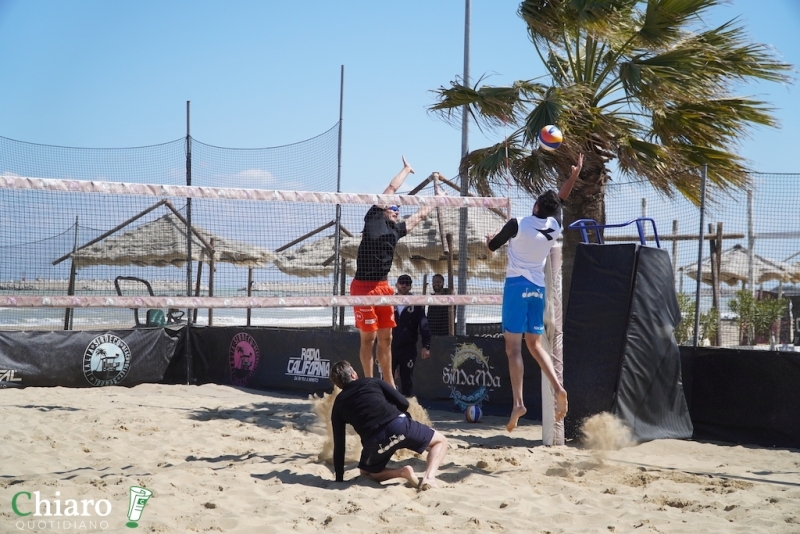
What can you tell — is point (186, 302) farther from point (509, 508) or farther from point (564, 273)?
point (564, 273)

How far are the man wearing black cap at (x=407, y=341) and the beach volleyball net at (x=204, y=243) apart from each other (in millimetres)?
942

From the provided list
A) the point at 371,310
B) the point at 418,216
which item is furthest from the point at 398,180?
the point at 371,310

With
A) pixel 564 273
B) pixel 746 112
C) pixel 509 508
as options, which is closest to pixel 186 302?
pixel 509 508

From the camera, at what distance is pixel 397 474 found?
5500 millimetres

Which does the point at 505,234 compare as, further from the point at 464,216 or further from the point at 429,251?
the point at 429,251

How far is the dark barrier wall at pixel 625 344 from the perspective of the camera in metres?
7.12

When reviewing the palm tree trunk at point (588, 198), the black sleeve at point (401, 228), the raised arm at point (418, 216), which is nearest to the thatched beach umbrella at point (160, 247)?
the palm tree trunk at point (588, 198)

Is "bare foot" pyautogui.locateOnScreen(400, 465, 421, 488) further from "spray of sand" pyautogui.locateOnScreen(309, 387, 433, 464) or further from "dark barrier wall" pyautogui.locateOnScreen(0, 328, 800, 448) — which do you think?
"dark barrier wall" pyautogui.locateOnScreen(0, 328, 800, 448)

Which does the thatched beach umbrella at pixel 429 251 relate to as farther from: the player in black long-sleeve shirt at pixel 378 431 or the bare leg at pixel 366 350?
the player in black long-sleeve shirt at pixel 378 431

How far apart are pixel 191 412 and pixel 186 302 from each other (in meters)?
2.83

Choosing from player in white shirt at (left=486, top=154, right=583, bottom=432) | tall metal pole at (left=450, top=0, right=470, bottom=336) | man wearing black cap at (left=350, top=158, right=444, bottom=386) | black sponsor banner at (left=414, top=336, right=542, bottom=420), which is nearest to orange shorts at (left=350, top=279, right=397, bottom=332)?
man wearing black cap at (left=350, top=158, right=444, bottom=386)

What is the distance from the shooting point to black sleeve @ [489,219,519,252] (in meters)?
6.05

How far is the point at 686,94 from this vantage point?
28.6ft

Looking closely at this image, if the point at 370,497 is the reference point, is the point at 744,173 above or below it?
above
